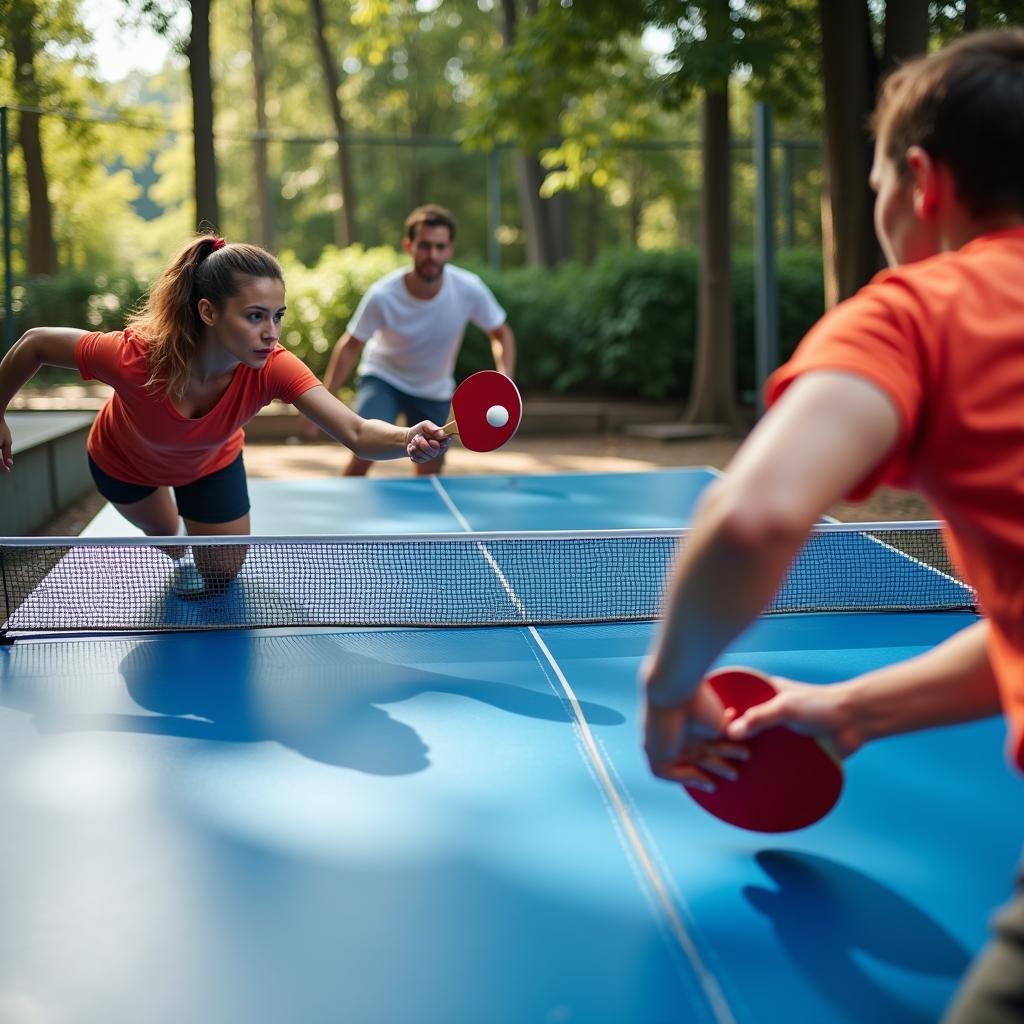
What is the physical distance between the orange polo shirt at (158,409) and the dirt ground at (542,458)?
4876 mm

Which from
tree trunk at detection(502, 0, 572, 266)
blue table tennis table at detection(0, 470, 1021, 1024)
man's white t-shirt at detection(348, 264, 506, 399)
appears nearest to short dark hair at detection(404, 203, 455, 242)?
man's white t-shirt at detection(348, 264, 506, 399)

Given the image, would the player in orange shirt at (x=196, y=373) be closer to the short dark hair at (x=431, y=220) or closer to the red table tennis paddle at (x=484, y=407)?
the red table tennis paddle at (x=484, y=407)

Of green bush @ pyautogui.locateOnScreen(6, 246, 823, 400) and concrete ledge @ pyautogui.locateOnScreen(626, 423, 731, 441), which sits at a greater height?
green bush @ pyautogui.locateOnScreen(6, 246, 823, 400)

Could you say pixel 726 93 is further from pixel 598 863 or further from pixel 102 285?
pixel 598 863

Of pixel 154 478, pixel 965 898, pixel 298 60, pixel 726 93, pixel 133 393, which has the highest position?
pixel 298 60

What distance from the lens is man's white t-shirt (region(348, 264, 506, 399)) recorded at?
7715 mm

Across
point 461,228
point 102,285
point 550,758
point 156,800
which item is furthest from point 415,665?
point 461,228

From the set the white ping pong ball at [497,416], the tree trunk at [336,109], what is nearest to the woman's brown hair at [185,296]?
the white ping pong ball at [497,416]

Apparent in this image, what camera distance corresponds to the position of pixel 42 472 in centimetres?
848

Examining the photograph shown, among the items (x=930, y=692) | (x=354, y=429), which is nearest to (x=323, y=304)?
→ (x=354, y=429)

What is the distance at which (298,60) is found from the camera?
122ft

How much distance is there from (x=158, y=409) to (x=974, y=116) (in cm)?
360

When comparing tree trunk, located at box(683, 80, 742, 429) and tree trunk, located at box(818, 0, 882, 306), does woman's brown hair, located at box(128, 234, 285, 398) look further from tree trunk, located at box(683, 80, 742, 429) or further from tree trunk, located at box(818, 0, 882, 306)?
tree trunk, located at box(683, 80, 742, 429)

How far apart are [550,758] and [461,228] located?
114 feet
